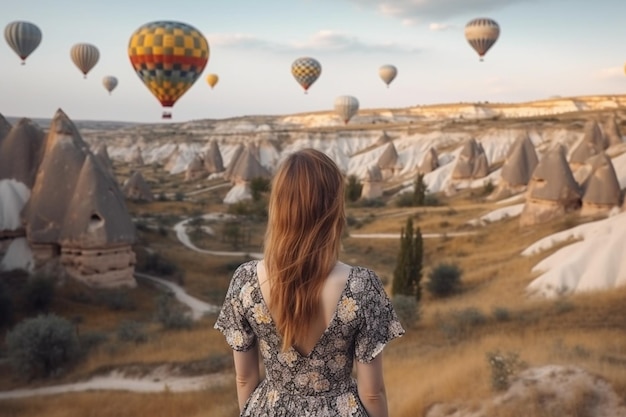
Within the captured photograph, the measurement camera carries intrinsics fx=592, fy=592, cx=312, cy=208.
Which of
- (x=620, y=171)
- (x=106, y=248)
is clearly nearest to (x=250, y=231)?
(x=106, y=248)

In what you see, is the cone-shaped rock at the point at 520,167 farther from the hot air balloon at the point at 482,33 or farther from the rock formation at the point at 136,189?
the rock formation at the point at 136,189

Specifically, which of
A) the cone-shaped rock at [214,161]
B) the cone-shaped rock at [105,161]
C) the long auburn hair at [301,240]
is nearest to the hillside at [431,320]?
the cone-shaped rock at [105,161]

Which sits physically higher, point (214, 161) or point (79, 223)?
point (79, 223)

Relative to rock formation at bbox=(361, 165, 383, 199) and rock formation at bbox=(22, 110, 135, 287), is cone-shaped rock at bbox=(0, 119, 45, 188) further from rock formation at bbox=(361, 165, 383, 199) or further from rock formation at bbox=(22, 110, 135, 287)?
rock formation at bbox=(361, 165, 383, 199)

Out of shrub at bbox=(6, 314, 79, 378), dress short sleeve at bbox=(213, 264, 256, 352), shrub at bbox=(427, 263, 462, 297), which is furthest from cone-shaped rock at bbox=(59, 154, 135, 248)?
dress short sleeve at bbox=(213, 264, 256, 352)

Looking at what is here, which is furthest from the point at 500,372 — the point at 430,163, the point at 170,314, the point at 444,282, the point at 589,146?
the point at 430,163

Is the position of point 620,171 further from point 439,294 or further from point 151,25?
point 151,25

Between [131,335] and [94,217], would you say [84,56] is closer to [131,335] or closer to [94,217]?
[94,217]
